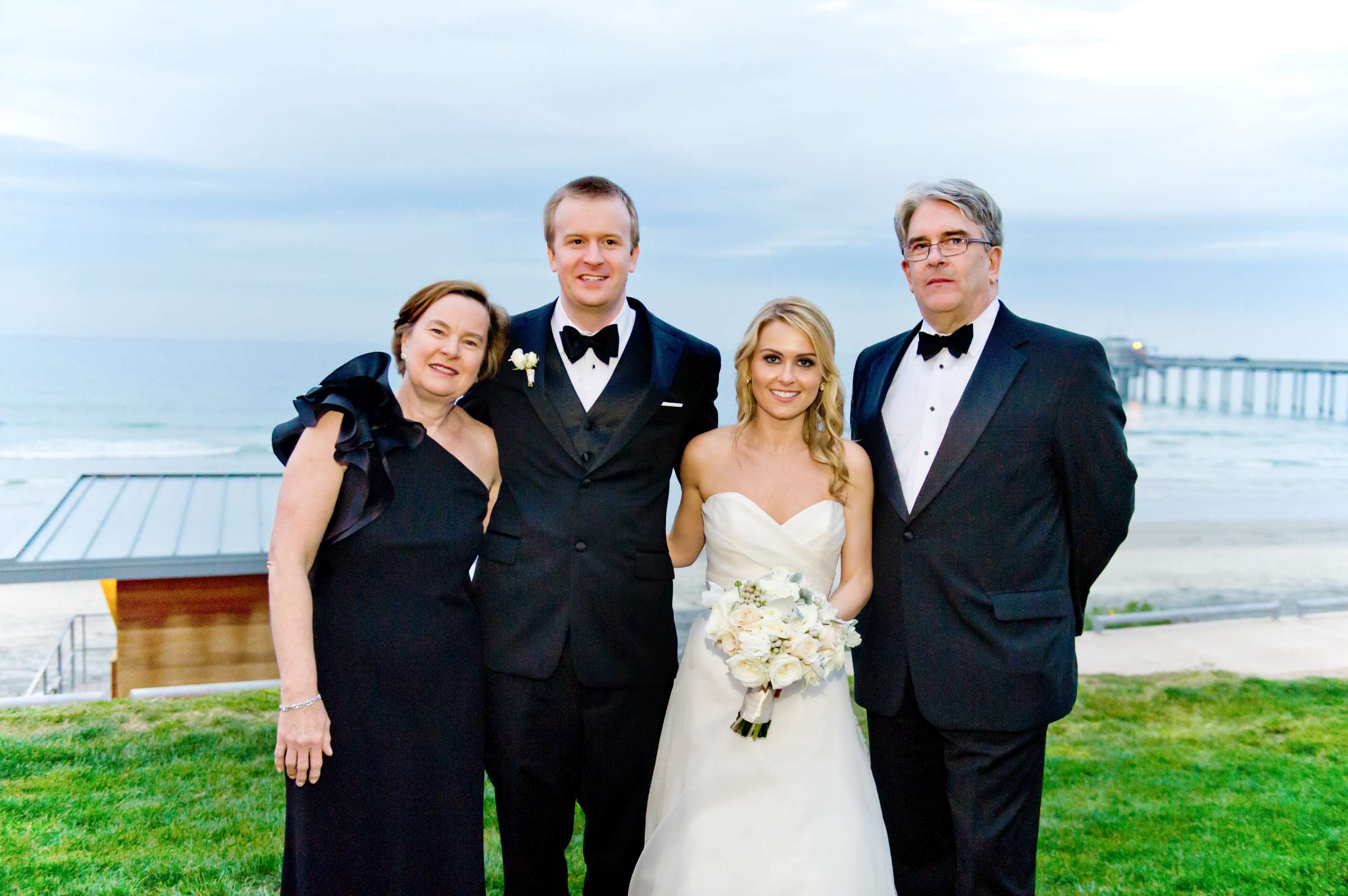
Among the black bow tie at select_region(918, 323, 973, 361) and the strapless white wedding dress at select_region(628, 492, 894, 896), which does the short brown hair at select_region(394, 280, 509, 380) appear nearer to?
the strapless white wedding dress at select_region(628, 492, 894, 896)

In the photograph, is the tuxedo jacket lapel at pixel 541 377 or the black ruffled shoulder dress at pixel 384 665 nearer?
the black ruffled shoulder dress at pixel 384 665

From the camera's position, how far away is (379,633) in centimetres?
305

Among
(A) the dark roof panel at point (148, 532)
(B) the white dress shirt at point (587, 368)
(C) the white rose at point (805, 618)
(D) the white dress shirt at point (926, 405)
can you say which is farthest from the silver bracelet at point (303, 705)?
(A) the dark roof panel at point (148, 532)

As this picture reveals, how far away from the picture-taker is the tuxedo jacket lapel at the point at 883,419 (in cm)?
346

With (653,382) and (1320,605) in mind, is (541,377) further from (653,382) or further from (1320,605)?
(1320,605)

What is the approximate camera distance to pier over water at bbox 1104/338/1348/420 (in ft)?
179

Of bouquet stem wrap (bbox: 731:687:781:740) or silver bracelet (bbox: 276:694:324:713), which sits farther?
bouquet stem wrap (bbox: 731:687:781:740)

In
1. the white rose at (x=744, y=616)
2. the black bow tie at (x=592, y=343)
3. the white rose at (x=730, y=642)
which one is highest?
the black bow tie at (x=592, y=343)

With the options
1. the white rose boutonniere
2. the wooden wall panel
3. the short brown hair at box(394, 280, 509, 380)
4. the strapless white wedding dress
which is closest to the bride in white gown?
the strapless white wedding dress

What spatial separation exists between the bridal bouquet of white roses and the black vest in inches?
25.5

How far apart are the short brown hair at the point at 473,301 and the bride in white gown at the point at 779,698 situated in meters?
0.77

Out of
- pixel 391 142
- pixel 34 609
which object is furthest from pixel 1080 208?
pixel 34 609

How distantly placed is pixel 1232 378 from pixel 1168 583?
47.9m

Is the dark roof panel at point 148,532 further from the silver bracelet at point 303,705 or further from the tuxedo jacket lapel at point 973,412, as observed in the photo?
the tuxedo jacket lapel at point 973,412
